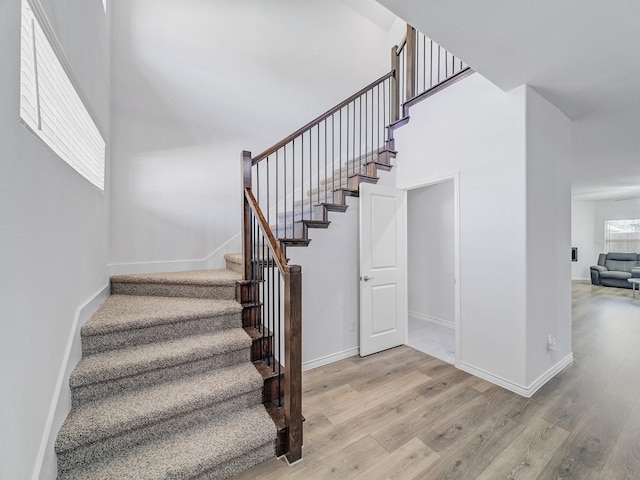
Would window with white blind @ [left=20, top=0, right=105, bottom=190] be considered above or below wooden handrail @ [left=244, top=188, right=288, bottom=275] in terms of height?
above

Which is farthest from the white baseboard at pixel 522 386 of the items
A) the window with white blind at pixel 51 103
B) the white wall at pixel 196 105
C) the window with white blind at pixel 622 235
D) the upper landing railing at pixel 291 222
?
the window with white blind at pixel 622 235

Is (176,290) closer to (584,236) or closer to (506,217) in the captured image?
(506,217)

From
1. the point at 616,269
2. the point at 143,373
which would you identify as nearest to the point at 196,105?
the point at 143,373

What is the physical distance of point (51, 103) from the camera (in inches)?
53.2

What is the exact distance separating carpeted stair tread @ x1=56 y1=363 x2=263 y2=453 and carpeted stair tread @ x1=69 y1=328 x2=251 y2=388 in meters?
0.14

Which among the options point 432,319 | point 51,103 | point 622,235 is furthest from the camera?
point 622,235

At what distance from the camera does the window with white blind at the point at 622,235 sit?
7.37m

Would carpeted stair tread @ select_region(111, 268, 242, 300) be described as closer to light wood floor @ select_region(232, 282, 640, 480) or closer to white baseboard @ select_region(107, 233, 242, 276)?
white baseboard @ select_region(107, 233, 242, 276)

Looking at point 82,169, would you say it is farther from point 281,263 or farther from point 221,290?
point 281,263

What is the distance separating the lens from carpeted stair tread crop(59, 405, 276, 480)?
1.35 m

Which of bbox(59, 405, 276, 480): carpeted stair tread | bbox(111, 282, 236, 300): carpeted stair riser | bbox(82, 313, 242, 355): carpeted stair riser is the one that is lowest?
bbox(59, 405, 276, 480): carpeted stair tread

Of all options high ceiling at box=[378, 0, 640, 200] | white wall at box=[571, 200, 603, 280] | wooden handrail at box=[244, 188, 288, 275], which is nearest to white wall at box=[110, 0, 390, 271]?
wooden handrail at box=[244, 188, 288, 275]

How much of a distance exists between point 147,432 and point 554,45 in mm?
3508

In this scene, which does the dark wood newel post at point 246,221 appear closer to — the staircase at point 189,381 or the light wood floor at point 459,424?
the staircase at point 189,381
